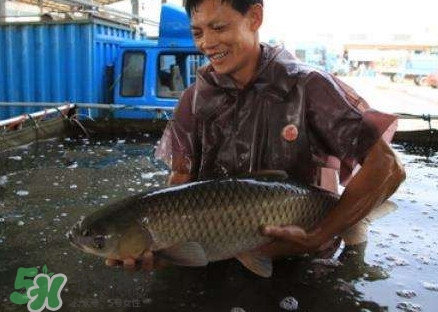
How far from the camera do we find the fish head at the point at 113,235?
2188 mm

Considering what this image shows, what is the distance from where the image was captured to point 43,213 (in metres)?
4.62

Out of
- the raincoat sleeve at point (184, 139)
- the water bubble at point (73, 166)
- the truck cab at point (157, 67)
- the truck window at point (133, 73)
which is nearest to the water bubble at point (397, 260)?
the raincoat sleeve at point (184, 139)

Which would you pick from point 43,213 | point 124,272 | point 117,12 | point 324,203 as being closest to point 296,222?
point 324,203

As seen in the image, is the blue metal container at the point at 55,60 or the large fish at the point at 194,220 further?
the blue metal container at the point at 55,60

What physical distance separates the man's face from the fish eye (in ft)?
3.28

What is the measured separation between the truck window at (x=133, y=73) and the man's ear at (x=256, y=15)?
21.9 feet

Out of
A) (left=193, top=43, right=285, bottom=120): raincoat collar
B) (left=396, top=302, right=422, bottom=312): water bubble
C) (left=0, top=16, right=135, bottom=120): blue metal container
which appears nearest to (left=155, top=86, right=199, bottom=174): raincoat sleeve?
(left=193, top=43, right=285, bottom=120): raincoat collar

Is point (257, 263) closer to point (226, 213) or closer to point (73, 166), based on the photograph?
point (226, 213)

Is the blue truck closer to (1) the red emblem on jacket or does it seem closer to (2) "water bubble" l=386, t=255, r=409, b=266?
(2) "water bubble" l=386, t=255, r=409, b=266

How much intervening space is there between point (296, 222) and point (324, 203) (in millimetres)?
198

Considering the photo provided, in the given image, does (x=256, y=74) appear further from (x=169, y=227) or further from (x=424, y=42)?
(x=424, y=42)

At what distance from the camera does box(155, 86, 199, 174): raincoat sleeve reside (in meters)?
3.00

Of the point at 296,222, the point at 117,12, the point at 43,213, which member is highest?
the point at 117,12

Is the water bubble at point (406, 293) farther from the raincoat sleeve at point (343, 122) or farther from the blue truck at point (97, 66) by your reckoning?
the blue truck at point (97, 66)
